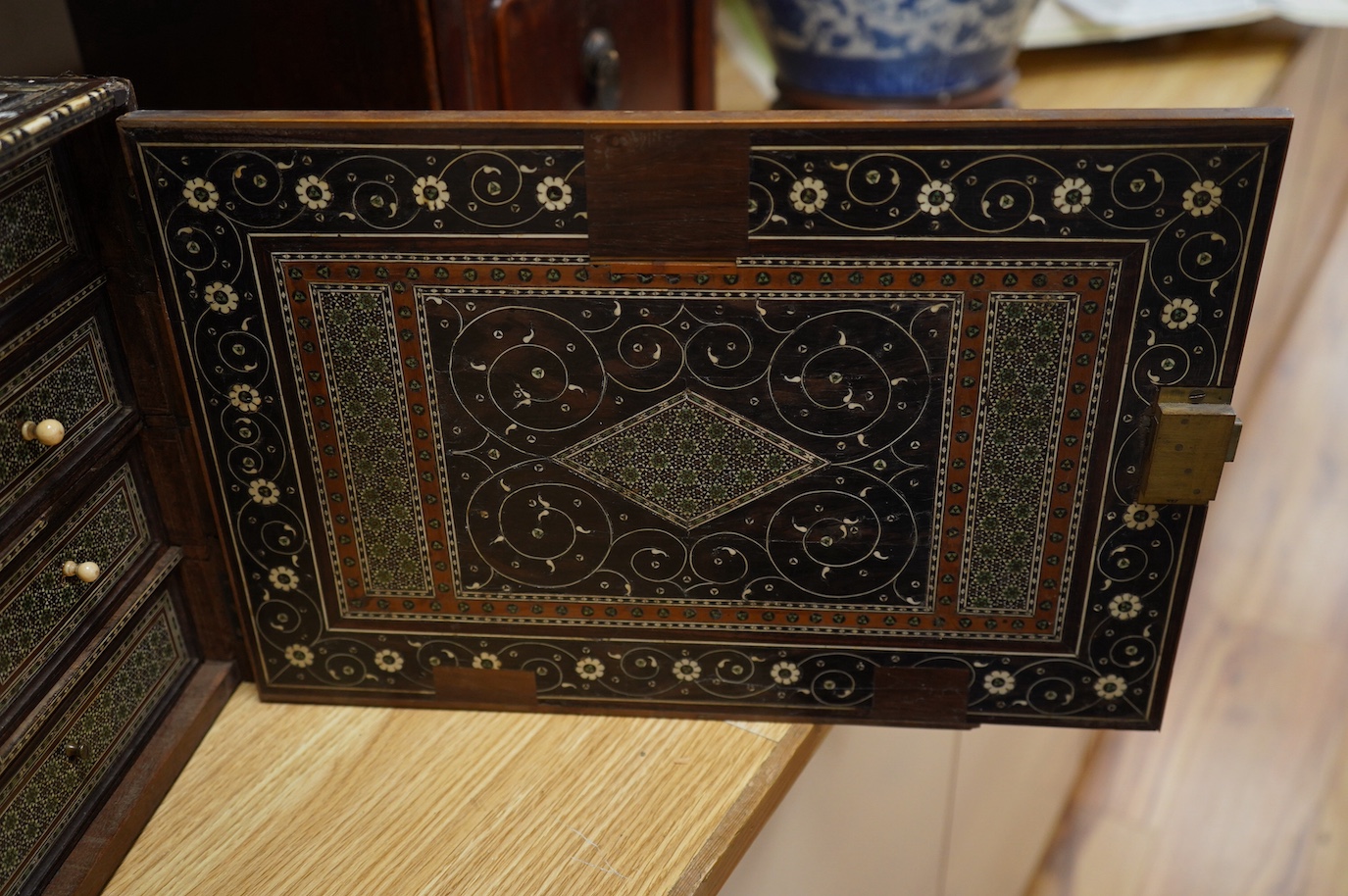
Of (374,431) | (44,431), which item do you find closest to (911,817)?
(374,431)

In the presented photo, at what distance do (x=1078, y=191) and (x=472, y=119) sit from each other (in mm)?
261

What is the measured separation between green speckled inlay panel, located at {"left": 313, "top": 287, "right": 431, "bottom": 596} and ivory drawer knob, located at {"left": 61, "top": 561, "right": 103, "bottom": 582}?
4.6 inches

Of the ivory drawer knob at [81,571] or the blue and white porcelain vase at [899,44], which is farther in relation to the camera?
the blue and white porcelain vase at [899,44]

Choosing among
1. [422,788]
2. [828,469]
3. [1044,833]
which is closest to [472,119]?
[828,469]

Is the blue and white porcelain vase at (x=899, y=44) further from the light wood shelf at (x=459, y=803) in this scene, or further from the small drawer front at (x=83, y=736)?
the small drawer front at (x=83, y=736)

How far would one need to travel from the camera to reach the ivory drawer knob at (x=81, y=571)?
0.56 m

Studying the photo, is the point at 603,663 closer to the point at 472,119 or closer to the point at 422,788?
the point at 422,788

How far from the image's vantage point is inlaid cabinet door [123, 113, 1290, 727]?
0.52m

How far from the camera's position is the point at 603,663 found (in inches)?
25.6

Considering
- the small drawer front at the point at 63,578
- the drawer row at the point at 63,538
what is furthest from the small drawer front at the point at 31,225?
the small drawer front at the point at 63,578

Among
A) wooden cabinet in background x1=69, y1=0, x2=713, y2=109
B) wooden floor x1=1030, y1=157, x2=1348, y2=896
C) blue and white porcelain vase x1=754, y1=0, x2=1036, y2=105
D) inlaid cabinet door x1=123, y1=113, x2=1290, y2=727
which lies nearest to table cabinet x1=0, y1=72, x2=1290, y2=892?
inlaid cabinet door x1=123, y1=113, x2=1290, y2=727

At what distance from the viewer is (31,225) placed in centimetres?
53

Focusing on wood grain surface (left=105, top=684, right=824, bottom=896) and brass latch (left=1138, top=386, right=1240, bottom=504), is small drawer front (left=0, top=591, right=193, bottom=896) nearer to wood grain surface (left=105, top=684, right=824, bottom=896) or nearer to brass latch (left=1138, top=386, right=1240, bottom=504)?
wood grain surface (left=105, top=684, right=824, bottom=896)

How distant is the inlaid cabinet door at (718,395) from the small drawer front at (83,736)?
0.18 feet
